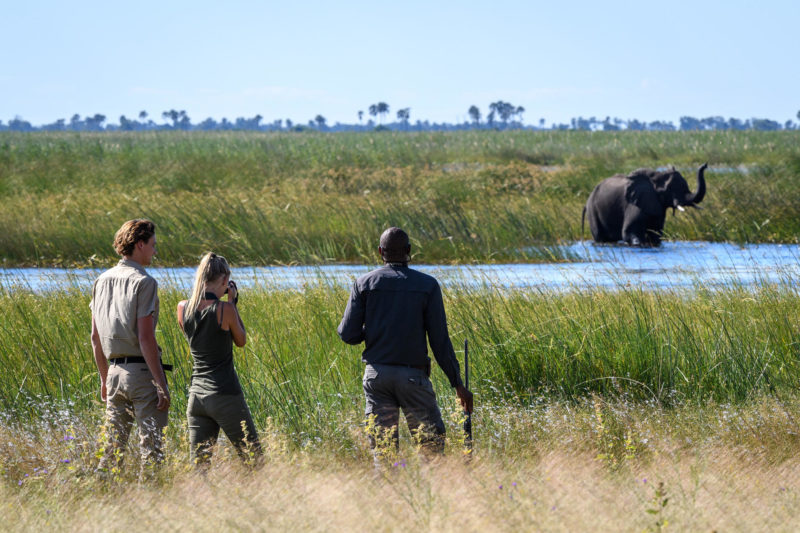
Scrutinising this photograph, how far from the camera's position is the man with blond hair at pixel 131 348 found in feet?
17.7

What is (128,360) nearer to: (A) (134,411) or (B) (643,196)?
(A) (134,411)

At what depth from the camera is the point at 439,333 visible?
5473 mm

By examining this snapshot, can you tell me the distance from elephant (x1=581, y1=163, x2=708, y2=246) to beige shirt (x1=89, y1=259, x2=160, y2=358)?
1442 centimetres

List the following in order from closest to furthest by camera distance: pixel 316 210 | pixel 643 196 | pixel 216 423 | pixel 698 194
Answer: pixel 216 423 < pixel 643 196 < pixel 698 194 < pixel 316 210

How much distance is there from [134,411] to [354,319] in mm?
1437

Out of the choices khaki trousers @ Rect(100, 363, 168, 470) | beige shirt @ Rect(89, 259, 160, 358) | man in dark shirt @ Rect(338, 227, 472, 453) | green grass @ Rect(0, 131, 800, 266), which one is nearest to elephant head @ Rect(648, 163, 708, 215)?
green grass @ Rect(0, 131, 800, 266)

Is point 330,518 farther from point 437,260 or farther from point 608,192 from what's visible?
point 608,192

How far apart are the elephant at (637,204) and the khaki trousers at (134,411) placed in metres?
14.3

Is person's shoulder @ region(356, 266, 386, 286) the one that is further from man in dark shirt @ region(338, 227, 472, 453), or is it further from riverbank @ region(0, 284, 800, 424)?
riverbank @ region(0, 284, 800, 424)

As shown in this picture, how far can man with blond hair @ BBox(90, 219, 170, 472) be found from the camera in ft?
17.7

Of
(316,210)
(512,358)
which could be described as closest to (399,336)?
(512,358)

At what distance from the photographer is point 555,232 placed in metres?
19.7

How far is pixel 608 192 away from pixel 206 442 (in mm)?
14679

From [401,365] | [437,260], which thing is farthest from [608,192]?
[401,365]
